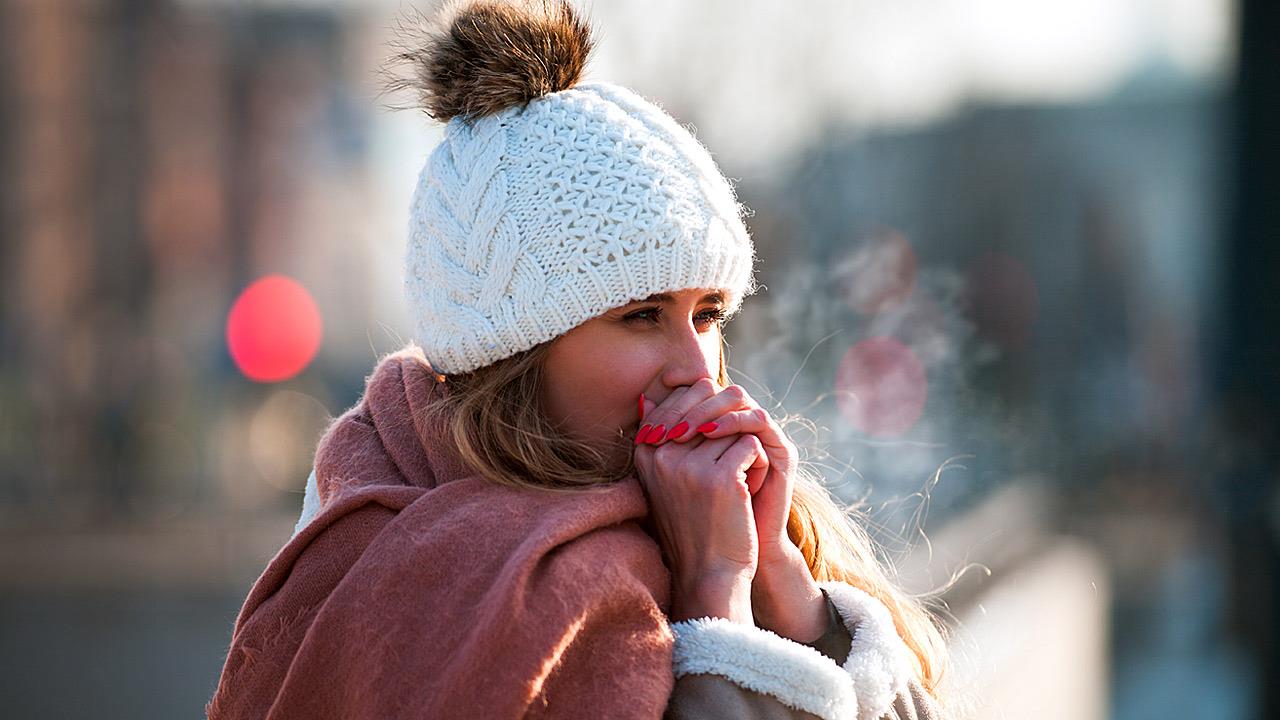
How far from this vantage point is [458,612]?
1.73 meters

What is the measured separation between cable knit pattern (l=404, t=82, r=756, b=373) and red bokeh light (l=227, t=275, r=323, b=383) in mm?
21009

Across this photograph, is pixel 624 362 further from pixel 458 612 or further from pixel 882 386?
pixel 882 386

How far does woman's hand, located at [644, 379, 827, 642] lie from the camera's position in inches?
77.5

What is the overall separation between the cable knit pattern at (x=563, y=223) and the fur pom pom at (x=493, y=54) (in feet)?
0.12

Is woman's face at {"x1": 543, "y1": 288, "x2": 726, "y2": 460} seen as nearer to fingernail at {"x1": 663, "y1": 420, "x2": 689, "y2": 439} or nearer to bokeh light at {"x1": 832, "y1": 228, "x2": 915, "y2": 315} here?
fingernail at {"x1": 663, "y1": 420, "x2": 689, "y2": 439}

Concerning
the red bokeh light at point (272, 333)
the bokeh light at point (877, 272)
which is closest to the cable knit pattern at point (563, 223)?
the bokeh light at point (877, 272)

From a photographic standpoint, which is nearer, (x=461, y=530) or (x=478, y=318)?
(x=461, y=530)

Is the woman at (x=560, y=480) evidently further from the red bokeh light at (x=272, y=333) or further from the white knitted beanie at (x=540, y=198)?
the red bokeh light at (x=272, y=333)

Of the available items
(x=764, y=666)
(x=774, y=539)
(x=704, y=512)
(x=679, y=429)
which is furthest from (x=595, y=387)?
(x=764, y=666)

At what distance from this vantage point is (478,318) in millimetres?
2035

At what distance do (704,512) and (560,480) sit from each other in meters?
0.24

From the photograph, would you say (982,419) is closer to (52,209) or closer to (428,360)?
(428,360)

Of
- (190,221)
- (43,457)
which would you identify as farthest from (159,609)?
(190,221)

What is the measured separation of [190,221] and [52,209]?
404 inches
